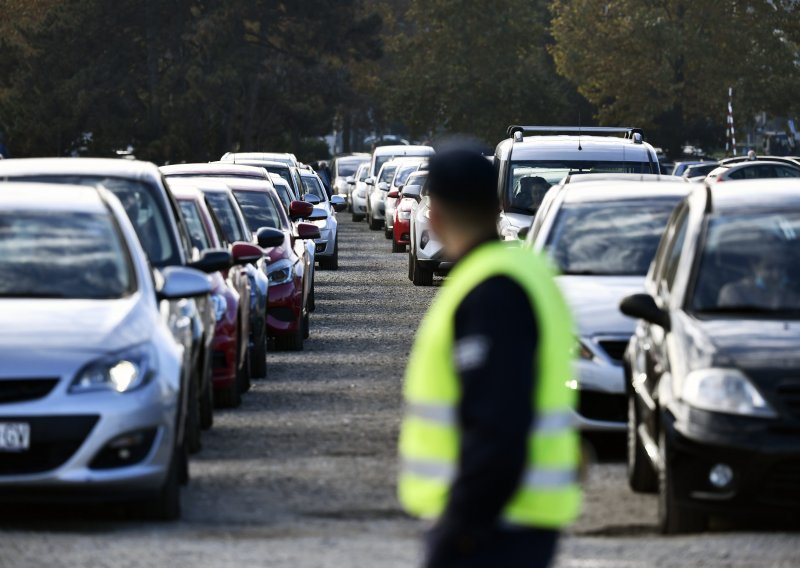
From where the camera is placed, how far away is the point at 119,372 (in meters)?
9.27

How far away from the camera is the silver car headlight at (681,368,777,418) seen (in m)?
8.87

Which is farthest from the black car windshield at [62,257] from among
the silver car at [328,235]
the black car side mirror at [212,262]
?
the silver car at [328,235]

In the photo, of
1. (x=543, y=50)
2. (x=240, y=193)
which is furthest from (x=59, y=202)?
(x=543, y=50)

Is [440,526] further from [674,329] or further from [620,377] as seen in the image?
[620,377]

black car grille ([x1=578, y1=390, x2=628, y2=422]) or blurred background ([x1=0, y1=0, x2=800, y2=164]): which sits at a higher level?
black car grille ([x1=578, y1=390, x2=628, y2=422])

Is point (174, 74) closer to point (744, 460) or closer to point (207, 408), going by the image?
point (207, 408)

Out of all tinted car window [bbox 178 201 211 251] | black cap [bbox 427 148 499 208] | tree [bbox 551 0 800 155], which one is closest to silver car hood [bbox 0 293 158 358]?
black cap [bbox 427 148 499 208]

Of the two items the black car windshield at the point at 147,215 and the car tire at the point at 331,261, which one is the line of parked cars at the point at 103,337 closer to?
the black car windshield at the point at 147,215

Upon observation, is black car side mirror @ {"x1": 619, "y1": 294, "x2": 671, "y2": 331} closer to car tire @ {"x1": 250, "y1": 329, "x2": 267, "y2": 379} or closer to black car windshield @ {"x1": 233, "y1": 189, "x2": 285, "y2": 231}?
car tire @ {"x1": 250, "y1": 329, "x2": 267, "y2": 379}

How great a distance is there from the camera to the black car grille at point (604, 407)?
11.5 metres

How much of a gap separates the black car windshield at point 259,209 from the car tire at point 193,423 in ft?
27.5

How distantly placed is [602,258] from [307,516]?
4.14 meters

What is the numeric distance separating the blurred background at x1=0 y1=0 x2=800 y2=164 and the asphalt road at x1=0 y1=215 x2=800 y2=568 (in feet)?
182

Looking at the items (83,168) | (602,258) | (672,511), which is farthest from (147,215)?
(672,511)
